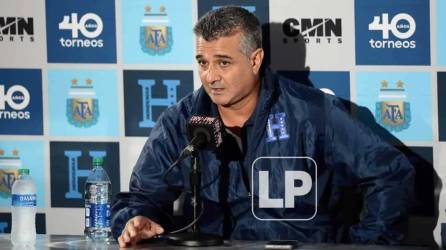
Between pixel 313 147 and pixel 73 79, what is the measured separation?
112cm

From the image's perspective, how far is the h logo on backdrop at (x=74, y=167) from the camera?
4.11 meters

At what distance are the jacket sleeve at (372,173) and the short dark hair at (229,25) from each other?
15.5 inches

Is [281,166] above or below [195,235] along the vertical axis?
above

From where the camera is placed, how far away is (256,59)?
11.8 feet

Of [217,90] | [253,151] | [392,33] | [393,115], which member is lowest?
[253,151]

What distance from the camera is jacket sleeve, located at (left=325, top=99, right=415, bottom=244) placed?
346cm

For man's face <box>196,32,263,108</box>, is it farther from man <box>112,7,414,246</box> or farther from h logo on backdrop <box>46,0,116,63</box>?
h logo on backdrop <box>46,0,116,63</box>

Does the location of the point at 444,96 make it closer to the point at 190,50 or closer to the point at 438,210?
the point at 438,210

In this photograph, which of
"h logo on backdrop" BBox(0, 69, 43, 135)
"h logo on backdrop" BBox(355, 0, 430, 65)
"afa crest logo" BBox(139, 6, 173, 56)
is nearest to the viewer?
"h logo on backdrop" BBox(355, 0, 430, 65)

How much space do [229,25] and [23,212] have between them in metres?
1.04

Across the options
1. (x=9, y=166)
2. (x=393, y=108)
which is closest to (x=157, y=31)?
(x=9, y=166)

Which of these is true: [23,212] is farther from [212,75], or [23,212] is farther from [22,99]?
[212,75]

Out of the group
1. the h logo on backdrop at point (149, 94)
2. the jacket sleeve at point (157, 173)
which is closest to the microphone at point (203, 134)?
the jacket sleeve at point (157, 173)

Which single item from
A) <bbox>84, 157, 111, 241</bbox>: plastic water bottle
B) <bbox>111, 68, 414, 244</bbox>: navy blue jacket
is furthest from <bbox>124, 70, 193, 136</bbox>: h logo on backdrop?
<bbox>111, 68, 414, 244</bbox>: navy blue jacket
